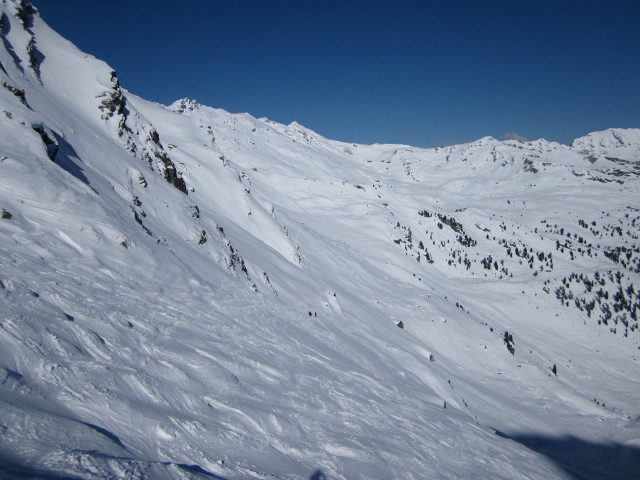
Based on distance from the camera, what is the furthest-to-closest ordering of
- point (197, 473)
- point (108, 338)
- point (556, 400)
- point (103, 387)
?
point (556, 400) < point (108, 338) < point (103, 387) < point (197, 473)

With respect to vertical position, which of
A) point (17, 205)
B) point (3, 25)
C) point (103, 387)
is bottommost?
point (103, 387)

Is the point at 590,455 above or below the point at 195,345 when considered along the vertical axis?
above

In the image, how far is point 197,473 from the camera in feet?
20.4

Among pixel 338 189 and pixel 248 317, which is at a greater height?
pixel 338 189

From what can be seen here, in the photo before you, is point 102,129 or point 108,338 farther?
point 102,129

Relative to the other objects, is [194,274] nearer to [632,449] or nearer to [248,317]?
[248,317]

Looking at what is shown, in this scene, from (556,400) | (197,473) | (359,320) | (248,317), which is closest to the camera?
(197,473)

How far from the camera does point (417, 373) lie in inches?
1280

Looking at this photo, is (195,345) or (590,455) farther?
(590,455)

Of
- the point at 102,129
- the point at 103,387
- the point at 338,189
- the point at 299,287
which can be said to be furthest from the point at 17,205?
the point at 338,189

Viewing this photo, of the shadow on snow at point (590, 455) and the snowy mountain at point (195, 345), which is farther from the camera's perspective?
the shadow on snow at point (590, 455)

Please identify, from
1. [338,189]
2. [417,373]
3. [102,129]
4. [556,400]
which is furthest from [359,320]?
[338,189]

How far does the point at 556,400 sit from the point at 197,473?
209ft

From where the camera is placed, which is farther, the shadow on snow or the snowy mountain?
the shadow on snow
